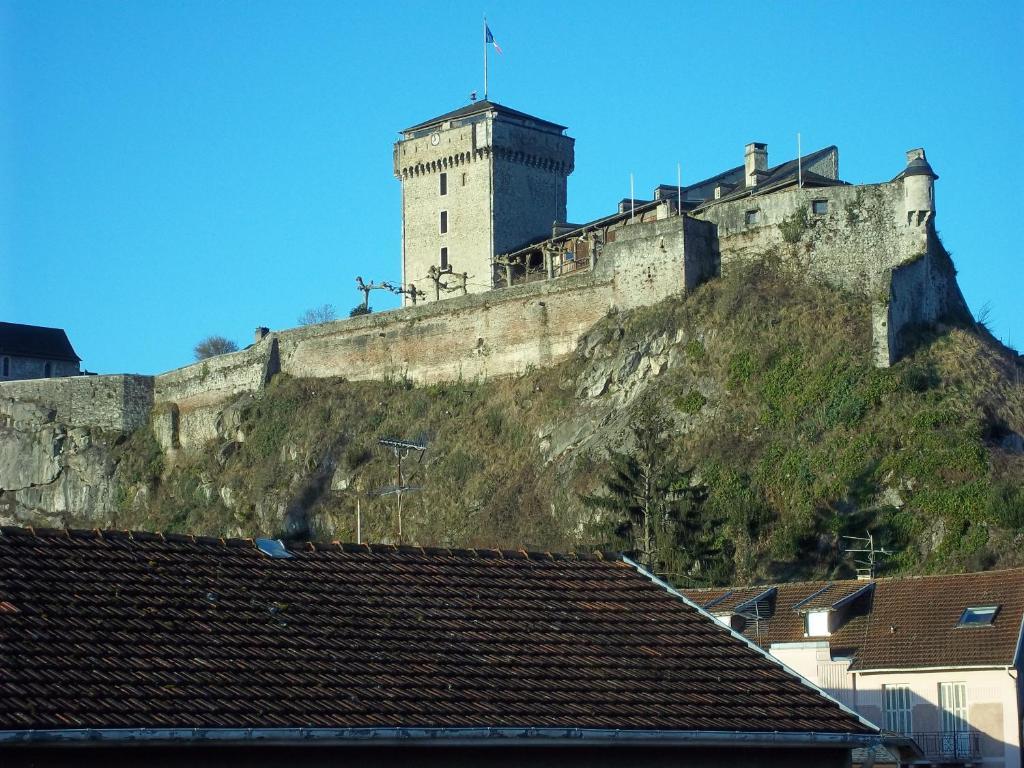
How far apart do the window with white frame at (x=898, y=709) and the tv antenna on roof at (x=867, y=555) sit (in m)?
9.49

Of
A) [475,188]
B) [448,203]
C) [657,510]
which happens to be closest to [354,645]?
[657,510]

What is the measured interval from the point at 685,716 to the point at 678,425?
31.2 m

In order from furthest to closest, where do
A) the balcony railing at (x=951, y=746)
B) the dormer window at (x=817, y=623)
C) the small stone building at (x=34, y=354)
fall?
the small stone building at (x=34, y=354), the dormer window at (x=817, y=623), the balcony railing at (x=951, y=746)

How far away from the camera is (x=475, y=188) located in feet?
203

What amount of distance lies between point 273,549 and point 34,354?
69.4 meters

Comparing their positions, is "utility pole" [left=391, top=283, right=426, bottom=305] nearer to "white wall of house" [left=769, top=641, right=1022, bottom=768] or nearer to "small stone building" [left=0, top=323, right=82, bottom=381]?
"small stone building" [left=0, top=323, right=82, bottom=381]

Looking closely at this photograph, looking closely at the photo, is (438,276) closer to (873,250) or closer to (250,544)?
(873,250)

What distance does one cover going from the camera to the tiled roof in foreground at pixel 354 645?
1115cm

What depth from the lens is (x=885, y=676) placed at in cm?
2597

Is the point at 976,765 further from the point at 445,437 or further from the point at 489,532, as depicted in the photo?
the point at 445,437

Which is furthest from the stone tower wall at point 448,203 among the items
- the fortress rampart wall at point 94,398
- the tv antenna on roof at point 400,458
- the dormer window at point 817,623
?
the dormer window at point 817,623

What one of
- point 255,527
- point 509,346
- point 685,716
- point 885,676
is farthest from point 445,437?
point 685,716

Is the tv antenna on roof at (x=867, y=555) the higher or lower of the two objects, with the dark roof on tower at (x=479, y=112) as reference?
lower

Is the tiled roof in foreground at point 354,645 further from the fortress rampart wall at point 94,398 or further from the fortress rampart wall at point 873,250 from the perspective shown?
the fortress rampart wall at point 94,398
